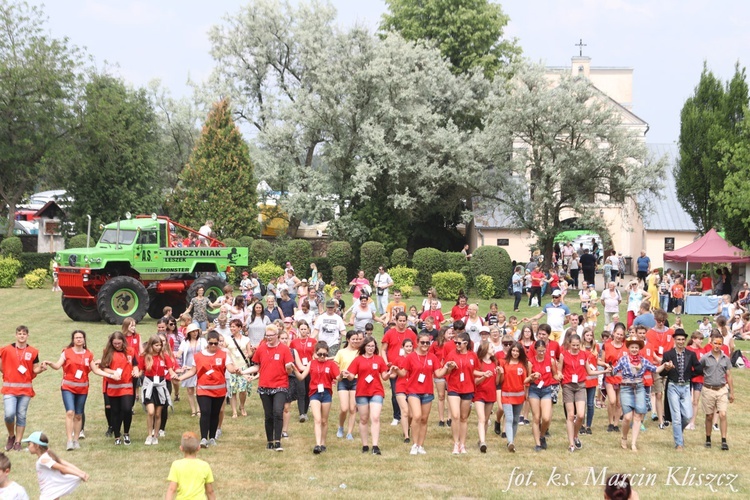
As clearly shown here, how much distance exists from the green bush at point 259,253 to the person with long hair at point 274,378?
2294cm

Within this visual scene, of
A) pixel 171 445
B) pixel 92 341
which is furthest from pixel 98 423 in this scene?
pixel 92 341

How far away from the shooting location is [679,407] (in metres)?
12.6

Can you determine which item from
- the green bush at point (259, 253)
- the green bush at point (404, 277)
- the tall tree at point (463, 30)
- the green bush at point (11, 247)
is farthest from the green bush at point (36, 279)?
the tall tree at point (463, 30)

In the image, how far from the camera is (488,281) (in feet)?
103

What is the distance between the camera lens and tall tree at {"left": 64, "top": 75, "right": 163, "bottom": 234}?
43.8 meters

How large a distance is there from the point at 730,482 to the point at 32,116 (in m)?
37.2

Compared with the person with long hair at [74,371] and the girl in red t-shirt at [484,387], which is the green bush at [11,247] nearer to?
the person with long hair at [74,371]

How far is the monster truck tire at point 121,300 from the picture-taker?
76.8 feet

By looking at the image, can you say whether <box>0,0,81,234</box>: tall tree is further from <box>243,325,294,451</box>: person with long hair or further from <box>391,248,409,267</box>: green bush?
<box>243,325,294,451</box>: person with long hair

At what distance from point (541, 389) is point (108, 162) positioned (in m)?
36.5

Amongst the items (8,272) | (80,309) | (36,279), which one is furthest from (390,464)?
(8,272)

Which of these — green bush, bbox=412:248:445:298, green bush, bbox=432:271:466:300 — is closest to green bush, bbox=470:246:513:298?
green bush, bbox=432:271:466:300

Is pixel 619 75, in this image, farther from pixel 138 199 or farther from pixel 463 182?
pixel 138 199

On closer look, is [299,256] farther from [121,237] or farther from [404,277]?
[121,237]
